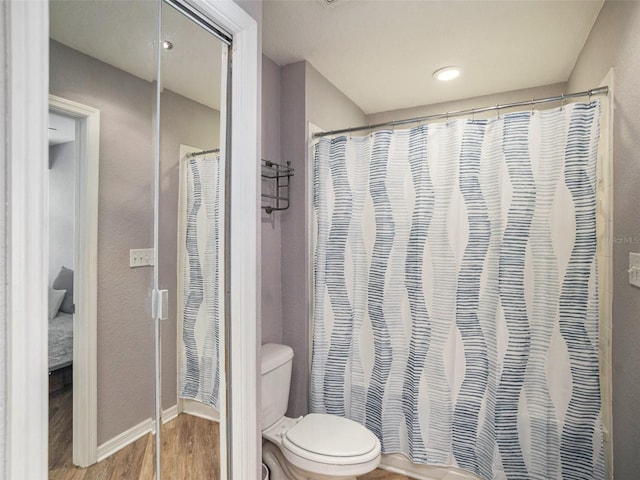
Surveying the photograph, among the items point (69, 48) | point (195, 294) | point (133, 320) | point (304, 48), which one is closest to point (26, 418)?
point (133, 320)

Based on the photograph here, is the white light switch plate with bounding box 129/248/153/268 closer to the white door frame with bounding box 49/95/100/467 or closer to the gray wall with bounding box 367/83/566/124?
the white door frame with bounding box 49/95/100/467

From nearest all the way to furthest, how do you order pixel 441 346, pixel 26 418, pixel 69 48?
pixel 26 418 → pixel 69 48 → pixel 441 346

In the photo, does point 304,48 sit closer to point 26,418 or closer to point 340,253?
point 340,253

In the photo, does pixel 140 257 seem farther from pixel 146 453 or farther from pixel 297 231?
pixel 297 231

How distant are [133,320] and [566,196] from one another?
1788 millimetres

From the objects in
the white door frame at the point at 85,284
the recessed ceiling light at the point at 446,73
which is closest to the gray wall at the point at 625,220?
the recessed ceiling light at the point at 446,73

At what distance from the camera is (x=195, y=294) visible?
3.73ft

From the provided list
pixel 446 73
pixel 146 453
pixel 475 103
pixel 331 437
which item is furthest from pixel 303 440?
pixel 475 103

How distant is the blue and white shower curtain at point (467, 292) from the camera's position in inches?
59.4

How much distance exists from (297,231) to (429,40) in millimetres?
1267

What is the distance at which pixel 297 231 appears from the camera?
80.8 inches

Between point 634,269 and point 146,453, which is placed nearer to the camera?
point 146,453

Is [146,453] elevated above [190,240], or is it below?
below

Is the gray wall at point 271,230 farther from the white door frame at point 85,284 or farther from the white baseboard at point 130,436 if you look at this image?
the white door frame at point 85,284
